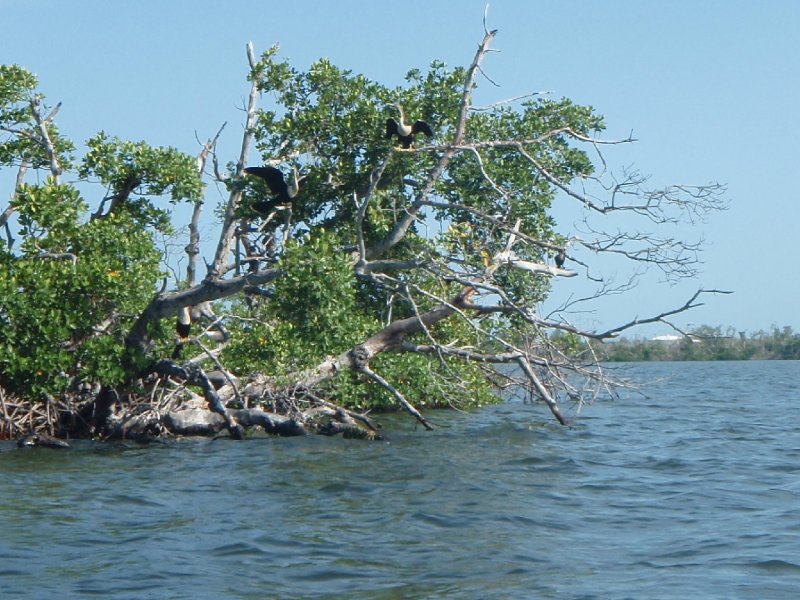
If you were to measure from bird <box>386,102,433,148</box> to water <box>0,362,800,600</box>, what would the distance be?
444cm

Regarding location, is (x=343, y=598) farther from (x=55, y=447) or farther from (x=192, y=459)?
(x=55, y=447)

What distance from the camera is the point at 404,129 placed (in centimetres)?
1486

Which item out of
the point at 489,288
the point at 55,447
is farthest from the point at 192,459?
the point at 489,288

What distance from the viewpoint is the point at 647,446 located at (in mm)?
18156

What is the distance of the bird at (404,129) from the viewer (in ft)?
48.9

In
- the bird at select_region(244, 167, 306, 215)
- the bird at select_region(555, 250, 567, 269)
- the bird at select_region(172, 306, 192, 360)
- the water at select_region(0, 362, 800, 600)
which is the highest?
the bird at select_region(244, 167, 306, 215)

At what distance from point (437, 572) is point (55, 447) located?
29.4 feet

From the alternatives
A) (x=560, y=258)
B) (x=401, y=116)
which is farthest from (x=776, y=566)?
(x=401, y=116)

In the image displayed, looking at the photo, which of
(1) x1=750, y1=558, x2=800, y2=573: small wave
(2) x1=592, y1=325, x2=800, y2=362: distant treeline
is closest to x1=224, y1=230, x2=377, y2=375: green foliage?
(1) x1=750, y1=558, x2=800, y2=573: small wave

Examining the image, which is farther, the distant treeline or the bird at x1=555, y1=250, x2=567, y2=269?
the distant treeline

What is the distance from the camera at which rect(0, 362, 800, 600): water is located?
28.1 ft

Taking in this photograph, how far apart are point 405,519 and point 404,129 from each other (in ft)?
19.4

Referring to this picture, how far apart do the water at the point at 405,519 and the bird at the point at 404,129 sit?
4.44 metres

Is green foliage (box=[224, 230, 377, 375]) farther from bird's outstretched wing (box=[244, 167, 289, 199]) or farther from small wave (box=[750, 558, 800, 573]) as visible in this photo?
small wave (box=[750, 558, 800, 573])
